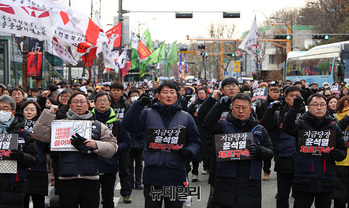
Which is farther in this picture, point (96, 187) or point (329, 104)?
point (329, 104)

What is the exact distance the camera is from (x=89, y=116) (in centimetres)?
543

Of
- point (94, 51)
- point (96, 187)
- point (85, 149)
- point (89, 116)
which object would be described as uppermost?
point (94, 51)

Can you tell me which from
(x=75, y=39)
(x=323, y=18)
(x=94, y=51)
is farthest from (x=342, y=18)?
(x=75, y=39)

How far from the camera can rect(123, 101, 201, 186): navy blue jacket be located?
5074mm

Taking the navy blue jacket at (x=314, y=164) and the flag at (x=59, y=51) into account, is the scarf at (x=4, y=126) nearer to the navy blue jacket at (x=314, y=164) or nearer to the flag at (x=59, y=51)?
the navy blue jacket at (x=314, y=164)

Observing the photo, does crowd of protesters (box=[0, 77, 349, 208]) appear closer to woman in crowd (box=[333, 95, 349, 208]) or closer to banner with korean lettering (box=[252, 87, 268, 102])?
woman in crowd (box=[333, 95, 349, 208])

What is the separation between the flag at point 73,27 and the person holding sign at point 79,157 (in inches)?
369

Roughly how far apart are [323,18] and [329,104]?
5176cm

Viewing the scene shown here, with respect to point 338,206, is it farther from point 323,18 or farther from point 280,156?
point 323,18

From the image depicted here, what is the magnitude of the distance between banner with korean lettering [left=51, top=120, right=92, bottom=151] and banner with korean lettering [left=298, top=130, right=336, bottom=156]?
2468 mm

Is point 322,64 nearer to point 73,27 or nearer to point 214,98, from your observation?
point 73,27

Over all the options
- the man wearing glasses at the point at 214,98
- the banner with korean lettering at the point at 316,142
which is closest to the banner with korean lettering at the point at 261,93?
the man wearing glasses at the point at 214,98

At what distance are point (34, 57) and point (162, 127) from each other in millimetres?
12196

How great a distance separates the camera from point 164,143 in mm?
5129
